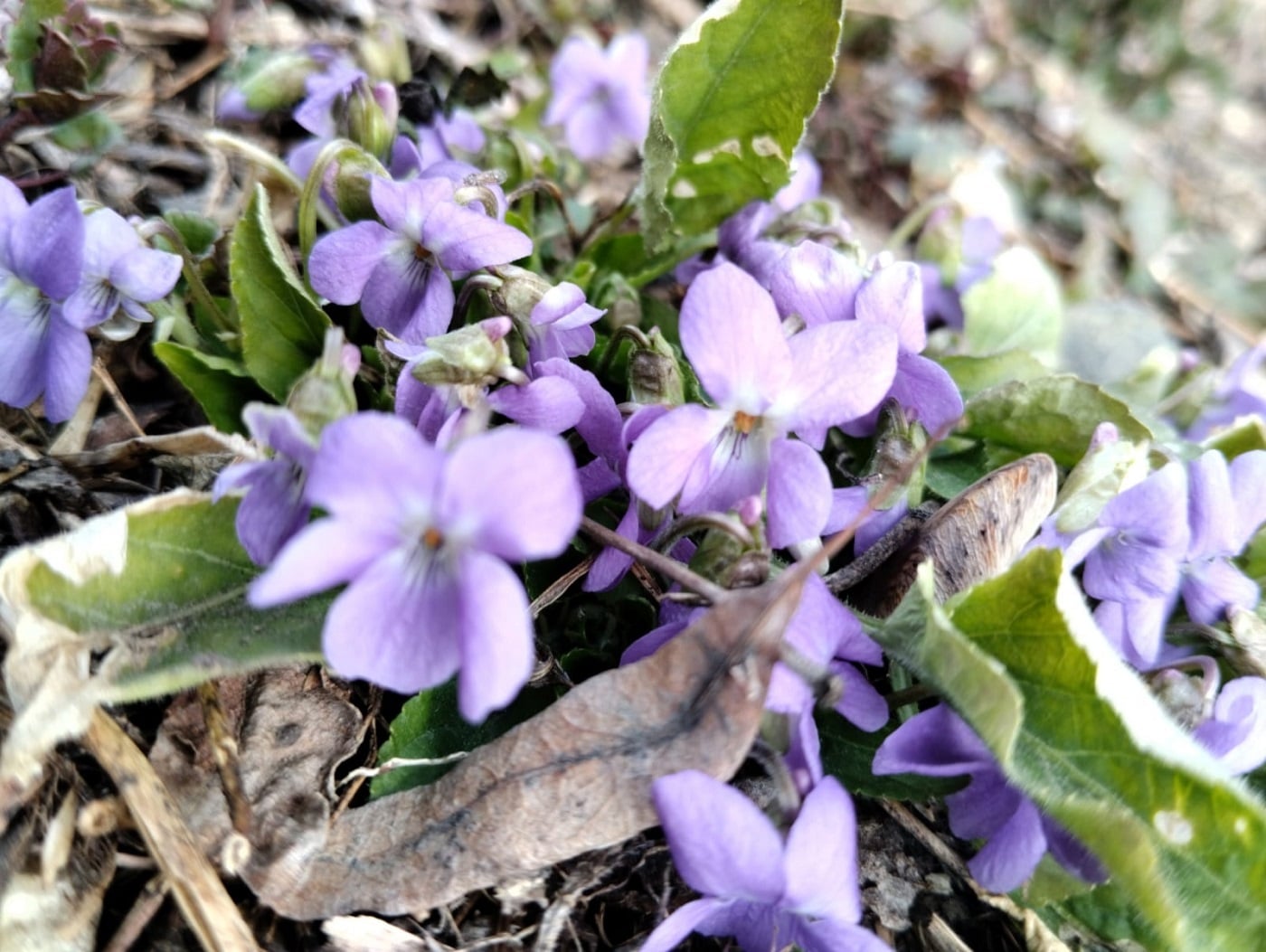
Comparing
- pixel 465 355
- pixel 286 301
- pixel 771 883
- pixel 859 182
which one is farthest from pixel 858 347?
pixel 859 182

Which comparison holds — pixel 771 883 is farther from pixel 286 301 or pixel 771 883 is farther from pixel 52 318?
pixel 52 318

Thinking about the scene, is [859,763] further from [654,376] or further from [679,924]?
[654,376]

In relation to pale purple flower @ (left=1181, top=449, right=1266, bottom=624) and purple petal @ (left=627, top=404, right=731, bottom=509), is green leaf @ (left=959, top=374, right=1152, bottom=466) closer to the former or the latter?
pale purple flower @ (left=1181, top=449, right=1266, bottom=624)

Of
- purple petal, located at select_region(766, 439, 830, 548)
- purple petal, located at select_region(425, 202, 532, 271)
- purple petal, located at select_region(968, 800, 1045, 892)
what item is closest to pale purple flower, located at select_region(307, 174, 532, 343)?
purple petal, located at select_region(425, 202, 532, 271)

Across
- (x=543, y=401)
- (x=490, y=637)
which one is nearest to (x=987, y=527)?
(x=543, y=401)

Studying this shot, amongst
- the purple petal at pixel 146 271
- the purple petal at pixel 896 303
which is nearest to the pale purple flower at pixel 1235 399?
the purple petal at pixel 896 303
